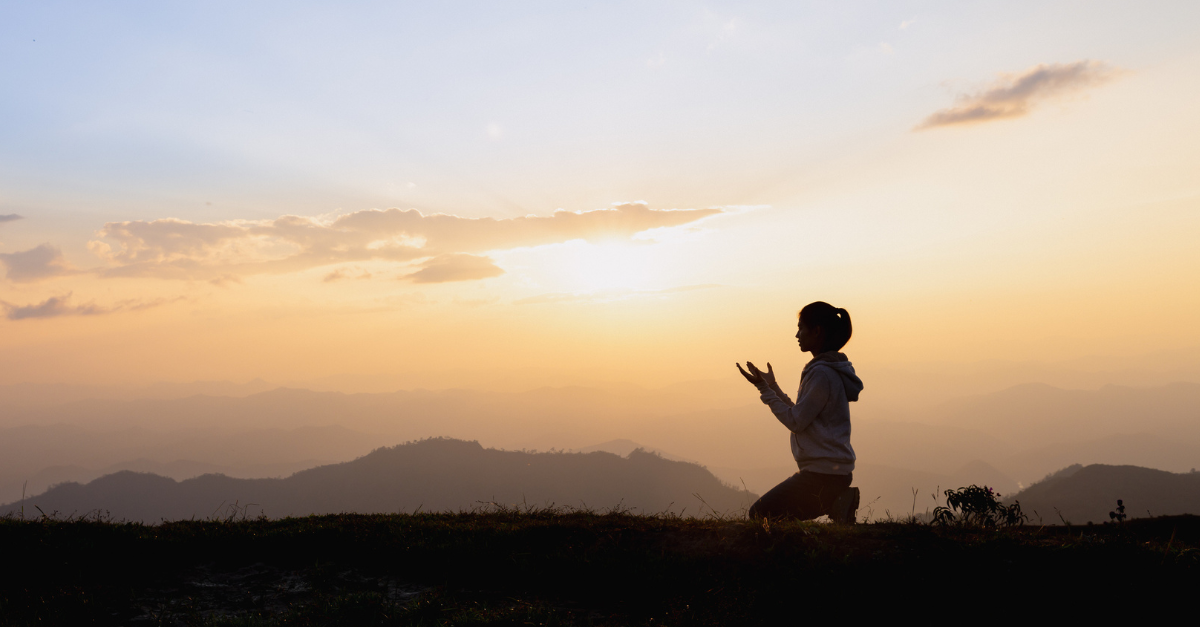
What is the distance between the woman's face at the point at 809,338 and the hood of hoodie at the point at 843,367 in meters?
0.12

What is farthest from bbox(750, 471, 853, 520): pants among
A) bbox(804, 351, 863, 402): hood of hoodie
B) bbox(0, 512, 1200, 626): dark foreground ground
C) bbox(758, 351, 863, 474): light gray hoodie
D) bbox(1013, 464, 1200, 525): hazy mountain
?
bbox(1013, 464, 1200, 525): hazy mountain

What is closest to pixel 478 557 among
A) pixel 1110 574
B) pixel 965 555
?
pixel 965 555

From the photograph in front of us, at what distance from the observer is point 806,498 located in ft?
22.5

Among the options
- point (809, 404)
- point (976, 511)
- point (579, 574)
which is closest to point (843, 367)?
point (809, 404)

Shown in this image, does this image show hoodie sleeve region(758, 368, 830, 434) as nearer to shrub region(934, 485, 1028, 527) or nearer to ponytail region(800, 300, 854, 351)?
ponytail region(800, 300, 854, 351)

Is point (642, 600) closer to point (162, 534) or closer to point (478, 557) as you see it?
point (478, 557)

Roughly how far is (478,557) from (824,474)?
3997mm

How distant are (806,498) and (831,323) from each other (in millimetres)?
1997

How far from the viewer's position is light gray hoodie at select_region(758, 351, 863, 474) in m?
6.70

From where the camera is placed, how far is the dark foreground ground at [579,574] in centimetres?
503

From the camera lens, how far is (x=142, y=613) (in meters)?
5.83

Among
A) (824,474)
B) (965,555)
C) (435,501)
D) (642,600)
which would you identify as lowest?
(435,501)

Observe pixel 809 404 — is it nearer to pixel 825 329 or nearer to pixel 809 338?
pixel 809 338

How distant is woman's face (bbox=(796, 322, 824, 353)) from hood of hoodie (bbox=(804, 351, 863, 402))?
0.40 ft
